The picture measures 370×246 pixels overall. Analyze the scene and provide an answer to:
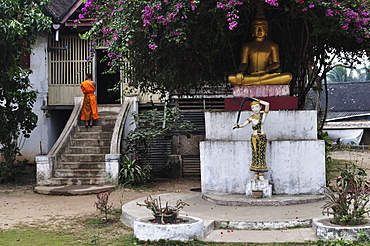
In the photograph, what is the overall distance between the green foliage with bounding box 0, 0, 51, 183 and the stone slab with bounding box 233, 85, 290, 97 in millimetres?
5130

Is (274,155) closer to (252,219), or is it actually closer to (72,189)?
(252,219)

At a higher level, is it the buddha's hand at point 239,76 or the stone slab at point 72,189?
the buddha's hand at point 239,76

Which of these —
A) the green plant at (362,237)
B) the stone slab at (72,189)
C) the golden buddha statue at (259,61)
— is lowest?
the stone slab at (72,189)

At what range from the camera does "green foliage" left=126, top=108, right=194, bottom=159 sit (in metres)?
13.7

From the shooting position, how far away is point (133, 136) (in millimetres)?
13773

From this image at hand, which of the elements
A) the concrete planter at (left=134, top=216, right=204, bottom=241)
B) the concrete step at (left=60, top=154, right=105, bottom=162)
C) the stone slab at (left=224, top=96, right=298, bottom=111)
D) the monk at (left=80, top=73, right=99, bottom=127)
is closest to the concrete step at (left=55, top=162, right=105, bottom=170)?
the concrete step at (left=60, top=154, right=105, bottom=162)

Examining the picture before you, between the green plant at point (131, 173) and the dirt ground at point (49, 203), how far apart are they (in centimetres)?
30

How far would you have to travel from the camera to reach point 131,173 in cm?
1252

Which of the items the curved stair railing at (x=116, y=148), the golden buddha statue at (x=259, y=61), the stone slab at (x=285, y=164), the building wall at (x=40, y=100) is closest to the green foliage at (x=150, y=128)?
the curved stair railing at (x=116, y=148)

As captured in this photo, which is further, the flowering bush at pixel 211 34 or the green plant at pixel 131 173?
the green plant at pixel 131 173

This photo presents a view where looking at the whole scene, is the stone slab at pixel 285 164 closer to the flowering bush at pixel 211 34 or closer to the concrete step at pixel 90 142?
the flowering bush at pixel 211 34

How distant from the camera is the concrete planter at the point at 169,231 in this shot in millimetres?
6211

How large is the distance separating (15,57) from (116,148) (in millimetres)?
3355

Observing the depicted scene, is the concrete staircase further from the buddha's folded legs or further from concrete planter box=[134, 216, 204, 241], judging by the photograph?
concrete planter box=[134, 216, 204, 241]
